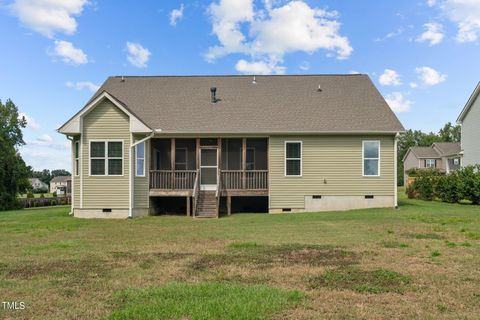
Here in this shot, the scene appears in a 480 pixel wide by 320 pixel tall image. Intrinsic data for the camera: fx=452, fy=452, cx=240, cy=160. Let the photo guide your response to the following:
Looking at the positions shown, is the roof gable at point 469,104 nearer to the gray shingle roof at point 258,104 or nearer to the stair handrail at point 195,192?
the gray shingle roof at point 258,104

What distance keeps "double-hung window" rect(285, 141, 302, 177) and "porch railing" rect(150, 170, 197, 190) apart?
4348mm

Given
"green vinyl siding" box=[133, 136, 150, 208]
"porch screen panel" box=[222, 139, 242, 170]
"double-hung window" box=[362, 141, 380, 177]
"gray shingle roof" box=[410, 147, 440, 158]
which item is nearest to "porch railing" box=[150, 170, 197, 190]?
"green vinyl siding" box=[133, 136, 150, 208]

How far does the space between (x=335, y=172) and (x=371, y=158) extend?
1.80 metres

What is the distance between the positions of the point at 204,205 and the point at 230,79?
28.1ft

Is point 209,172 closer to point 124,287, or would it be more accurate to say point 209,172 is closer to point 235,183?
point 235,183

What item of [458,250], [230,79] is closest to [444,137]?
[230,79]

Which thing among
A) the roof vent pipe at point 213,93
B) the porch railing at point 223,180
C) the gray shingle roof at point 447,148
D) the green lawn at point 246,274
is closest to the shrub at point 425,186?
the porch railing at point 223,180

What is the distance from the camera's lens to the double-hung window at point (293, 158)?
69.3ft

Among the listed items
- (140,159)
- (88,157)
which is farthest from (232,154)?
(88,157)

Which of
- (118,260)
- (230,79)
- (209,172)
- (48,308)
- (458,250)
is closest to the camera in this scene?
(48,308)

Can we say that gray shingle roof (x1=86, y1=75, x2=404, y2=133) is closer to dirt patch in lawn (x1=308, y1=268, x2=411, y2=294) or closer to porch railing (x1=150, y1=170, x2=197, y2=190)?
porch railing (x1=150, y1=170, x2=197, y2=190)

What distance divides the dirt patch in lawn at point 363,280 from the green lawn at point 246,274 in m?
0.02

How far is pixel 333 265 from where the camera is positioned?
803cm

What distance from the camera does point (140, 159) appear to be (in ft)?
67.5
